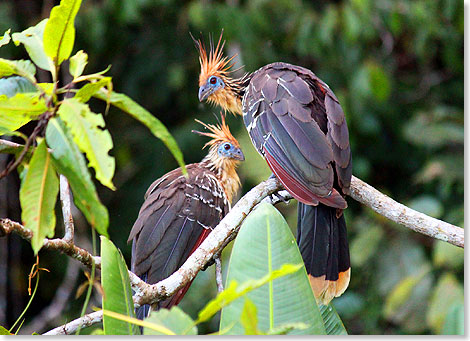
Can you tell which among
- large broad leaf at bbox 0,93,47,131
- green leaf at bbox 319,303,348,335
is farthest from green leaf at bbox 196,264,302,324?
green leaf at bbox 319,303,348,335

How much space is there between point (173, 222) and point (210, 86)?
0.80m

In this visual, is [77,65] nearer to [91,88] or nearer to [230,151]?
[91,88]

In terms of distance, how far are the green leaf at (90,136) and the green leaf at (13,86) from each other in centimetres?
32

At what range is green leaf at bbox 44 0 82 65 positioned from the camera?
4.29 feet

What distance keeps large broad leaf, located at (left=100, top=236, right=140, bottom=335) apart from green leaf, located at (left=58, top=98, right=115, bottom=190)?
438 mm

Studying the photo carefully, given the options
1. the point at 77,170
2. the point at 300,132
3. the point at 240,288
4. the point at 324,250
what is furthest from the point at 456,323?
the point at 77,170

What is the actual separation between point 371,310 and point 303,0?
86.3 inches

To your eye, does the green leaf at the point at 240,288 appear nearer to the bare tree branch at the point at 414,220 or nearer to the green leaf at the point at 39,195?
the green leaf at the point at 39,195

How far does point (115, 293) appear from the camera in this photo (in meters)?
1.55

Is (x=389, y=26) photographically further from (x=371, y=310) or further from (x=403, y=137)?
(x=371, y=310)

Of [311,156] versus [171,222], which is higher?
[311,156]

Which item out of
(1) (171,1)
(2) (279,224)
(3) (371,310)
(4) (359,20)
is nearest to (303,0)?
(4) (359,20)

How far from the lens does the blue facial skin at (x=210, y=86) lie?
317 cm

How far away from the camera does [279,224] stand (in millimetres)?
1574
